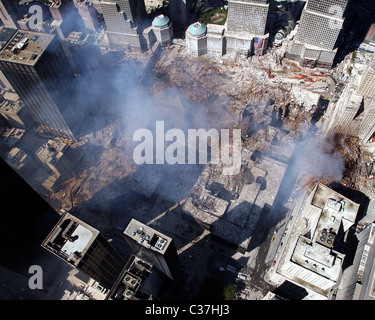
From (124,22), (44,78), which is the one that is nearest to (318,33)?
(124,22)

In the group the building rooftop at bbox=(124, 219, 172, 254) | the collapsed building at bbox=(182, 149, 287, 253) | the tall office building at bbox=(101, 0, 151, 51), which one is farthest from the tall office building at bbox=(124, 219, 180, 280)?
the tall office building at bbox=(101, 0, 151, 51)

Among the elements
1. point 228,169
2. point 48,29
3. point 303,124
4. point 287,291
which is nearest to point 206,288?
point 287,291

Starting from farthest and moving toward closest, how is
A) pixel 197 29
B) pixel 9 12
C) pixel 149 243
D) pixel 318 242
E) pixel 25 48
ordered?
pixel 9 12
pixel 197 29
pixel 25 48
pixel 318 242
pixel 149 243

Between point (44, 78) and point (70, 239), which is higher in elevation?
point (44, 78)

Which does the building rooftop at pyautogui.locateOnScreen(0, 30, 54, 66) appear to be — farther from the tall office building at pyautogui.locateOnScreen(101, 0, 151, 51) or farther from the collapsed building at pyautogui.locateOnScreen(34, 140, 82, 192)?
the tall office building at pyautogui.locateOnScreen(101, 0, 151, 51)

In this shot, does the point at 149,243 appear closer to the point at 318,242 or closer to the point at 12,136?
the point at 318,242

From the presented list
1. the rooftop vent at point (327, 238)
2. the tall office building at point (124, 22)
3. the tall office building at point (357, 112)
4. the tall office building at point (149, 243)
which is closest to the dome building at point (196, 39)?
the tall office building at point (124, 22)

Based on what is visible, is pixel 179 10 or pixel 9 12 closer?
pixel 9 12
